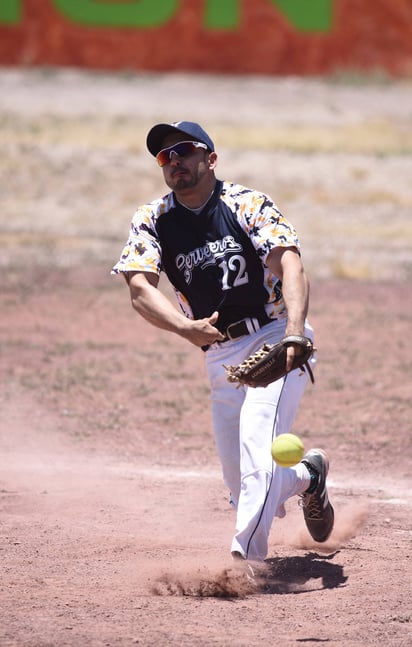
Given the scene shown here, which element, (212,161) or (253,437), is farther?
(212,161)

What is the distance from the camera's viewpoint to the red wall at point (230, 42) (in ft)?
74.0

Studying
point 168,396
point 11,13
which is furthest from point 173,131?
point 11,13

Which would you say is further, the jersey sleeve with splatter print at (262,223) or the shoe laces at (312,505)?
the shoe laces at (312,505)

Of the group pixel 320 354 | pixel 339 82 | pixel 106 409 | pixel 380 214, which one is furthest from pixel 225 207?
pixel 339 82

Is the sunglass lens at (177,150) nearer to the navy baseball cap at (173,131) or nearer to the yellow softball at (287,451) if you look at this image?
the navy baseball cap at (173,131)

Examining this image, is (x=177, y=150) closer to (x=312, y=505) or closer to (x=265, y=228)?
(x=265, y=228)

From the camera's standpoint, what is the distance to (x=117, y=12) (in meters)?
22.6

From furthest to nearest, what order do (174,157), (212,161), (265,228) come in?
(212,161) → (174,157) → (265,228)

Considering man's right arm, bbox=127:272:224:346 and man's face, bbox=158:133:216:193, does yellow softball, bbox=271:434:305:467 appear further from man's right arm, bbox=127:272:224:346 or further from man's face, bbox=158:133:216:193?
man's face, bbox=158:133:216:193

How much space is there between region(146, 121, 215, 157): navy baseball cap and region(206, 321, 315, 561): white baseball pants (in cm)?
97

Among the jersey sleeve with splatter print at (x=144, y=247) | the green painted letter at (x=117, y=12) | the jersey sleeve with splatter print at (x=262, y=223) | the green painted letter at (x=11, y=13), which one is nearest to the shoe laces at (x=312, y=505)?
the jersey sleeve with splatter print at (x=262, y=223)

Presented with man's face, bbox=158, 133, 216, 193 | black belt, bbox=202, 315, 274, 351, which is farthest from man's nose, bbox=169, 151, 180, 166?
black belt, bbox=202, 315, 274, 351

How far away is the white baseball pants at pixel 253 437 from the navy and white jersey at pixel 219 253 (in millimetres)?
175

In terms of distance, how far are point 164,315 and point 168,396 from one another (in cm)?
421
